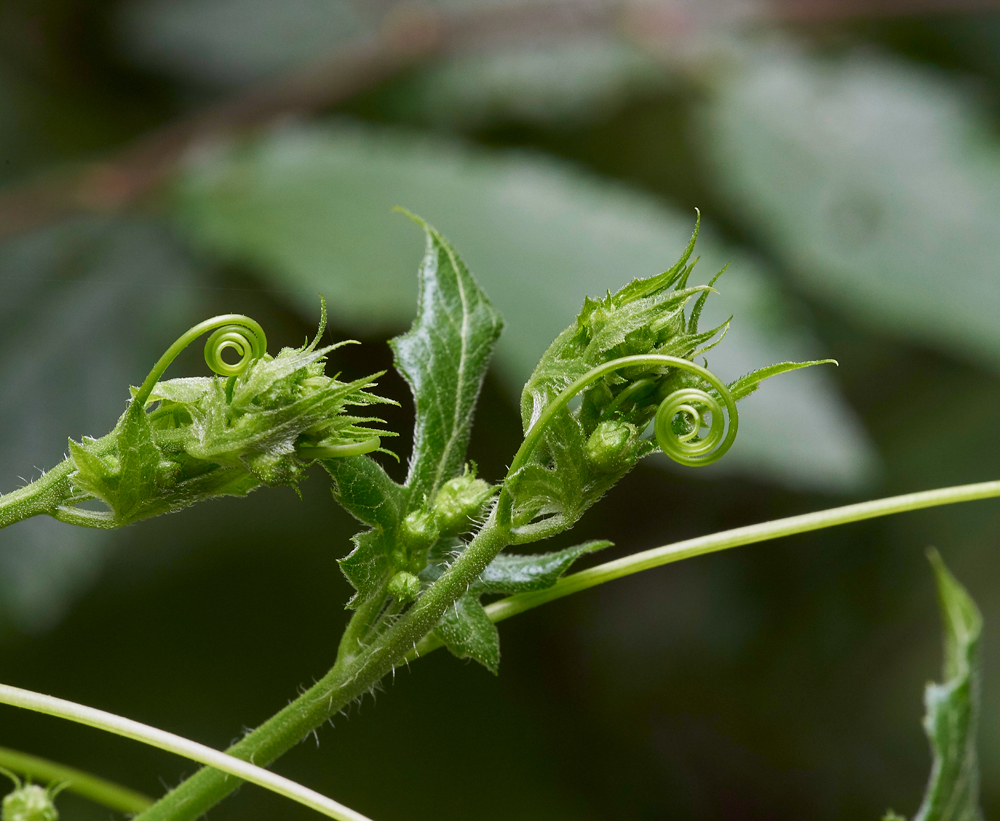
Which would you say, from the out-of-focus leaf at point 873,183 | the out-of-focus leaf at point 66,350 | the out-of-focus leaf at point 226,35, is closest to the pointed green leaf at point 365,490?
the out-of-focus leaf at point 66,350

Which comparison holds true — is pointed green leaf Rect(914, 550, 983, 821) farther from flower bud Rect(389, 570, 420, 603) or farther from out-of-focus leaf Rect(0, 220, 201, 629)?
out-of-focus leaf Rect(0, 220, 201, 629)

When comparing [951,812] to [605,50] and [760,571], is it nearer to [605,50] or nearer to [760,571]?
[760,571]

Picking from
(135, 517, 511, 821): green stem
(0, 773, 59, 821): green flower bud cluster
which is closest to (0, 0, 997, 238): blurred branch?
(0, 773, 59, 821): green flower bud cluster

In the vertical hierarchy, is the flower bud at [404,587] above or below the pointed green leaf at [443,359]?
below

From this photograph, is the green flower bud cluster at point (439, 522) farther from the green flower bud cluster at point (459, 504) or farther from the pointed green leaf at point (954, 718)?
the pointed green leaf at point (954, 718)

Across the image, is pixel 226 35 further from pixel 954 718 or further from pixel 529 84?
pixel 954 718
